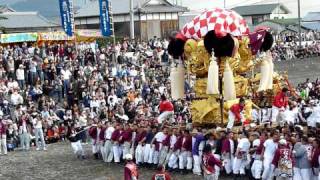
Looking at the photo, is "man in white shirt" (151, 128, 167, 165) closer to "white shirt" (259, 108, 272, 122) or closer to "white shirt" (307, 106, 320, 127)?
"white shirt" (259, 108, 272, 122)

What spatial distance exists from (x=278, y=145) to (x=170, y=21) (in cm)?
4707

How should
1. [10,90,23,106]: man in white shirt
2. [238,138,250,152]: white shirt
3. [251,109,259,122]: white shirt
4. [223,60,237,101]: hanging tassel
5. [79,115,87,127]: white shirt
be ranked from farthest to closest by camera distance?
[10,90,23,106]: man in white shirt
[79,115,87,127]: white shirt
[251,109,259,122]: white shirt
[223,60,237,101]: hanging tassel
[238,138,250,152]: white shirt

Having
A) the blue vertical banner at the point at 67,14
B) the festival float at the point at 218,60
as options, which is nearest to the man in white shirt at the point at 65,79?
the blue vertical banner at the point at 67,14

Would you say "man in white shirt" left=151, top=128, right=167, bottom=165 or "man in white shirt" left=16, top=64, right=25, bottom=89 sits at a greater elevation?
"man in white shirt" left=16, top=64, right=25, bottom=89

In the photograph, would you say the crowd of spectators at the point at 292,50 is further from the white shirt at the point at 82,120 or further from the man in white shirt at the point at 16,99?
the man in white shirt at the point at 16,99

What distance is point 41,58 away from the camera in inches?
1337

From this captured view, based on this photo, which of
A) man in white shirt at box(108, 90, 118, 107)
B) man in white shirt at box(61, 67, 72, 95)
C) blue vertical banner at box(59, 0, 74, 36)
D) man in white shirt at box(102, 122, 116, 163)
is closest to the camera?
man in white shirt at box(102, 122, 116, 163)

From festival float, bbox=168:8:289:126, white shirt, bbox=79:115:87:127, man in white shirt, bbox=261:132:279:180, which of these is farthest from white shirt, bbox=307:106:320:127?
white shirt, bbox=79:115:87:127

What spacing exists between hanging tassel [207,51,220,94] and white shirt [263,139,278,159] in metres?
3.36

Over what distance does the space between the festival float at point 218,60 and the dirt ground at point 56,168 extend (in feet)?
9.26

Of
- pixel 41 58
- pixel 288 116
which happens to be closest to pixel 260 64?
pixel 288 116

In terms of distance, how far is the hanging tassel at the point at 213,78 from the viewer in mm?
20828

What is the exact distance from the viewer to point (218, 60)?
21.6 m

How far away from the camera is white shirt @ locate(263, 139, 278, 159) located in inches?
707
